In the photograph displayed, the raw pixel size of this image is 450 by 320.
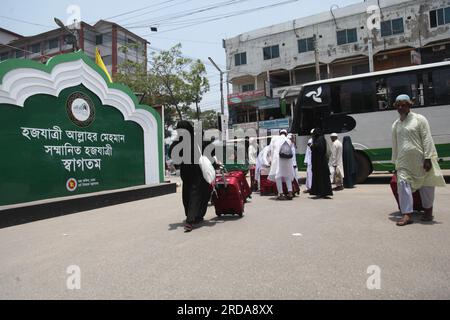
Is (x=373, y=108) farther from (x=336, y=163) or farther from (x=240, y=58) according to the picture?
(x=240, y=58)

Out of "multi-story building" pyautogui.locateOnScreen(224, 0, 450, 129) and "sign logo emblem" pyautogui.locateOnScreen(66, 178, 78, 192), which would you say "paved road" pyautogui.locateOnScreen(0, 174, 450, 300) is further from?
"multi-story building" pyautogui.locateOnScreen(224, 0, 450, 129)

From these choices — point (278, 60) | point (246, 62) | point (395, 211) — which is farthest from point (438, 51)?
point (395, 211)

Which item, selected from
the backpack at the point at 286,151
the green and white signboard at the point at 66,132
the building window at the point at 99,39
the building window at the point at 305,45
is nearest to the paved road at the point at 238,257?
the green and white signboard at the point at 66,132

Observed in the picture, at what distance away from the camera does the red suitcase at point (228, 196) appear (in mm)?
6312

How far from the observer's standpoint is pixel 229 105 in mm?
37531

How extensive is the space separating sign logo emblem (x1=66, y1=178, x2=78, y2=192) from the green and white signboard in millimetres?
22

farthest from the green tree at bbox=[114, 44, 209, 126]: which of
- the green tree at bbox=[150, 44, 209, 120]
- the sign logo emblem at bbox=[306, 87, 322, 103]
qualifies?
the sign logo emblem at bbox=[306, 87, 322, 103]

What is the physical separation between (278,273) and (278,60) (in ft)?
108

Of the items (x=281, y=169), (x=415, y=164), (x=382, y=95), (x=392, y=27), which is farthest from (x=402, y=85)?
(x=392, y=27)

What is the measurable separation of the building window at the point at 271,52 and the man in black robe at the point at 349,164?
25.0 m

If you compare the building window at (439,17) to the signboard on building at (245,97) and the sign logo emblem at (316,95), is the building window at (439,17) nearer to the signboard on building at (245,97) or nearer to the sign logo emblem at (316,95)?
the signboard on building at (245,97)

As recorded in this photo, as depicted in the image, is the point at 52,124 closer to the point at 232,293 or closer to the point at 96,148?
the point at 96,148

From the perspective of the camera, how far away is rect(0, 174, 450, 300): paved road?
304 cm
